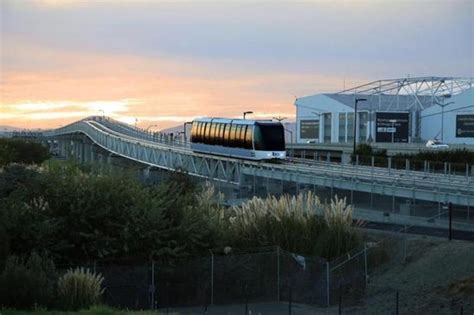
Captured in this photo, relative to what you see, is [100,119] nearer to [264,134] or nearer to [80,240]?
[264,134]

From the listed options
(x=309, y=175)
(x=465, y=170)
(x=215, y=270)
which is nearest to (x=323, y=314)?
(x=215, y=270)

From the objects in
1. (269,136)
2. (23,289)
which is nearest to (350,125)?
(269,136)

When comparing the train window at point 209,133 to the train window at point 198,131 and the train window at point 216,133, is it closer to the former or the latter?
the train window at point 216,133

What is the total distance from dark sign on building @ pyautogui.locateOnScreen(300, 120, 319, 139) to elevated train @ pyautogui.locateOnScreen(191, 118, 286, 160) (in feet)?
409

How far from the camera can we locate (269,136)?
5591 centimetres

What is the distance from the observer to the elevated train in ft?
182

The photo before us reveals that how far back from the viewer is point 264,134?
182ft

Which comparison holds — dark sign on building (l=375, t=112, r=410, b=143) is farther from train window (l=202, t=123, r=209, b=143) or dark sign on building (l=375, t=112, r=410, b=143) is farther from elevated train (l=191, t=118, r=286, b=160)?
elevated train (l=191, t=118, r=286, b=160)

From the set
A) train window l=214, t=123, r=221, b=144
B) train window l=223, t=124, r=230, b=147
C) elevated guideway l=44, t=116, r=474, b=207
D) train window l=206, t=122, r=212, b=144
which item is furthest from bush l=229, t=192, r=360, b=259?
train window l=206, t=122, r=212, b=144

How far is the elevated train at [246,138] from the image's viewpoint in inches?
2188

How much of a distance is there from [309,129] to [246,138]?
431 feet

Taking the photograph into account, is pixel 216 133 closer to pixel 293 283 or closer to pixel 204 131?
pixel 204 131

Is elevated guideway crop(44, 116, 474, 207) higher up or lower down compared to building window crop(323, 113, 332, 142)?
lower down

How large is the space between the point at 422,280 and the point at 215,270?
724cm
